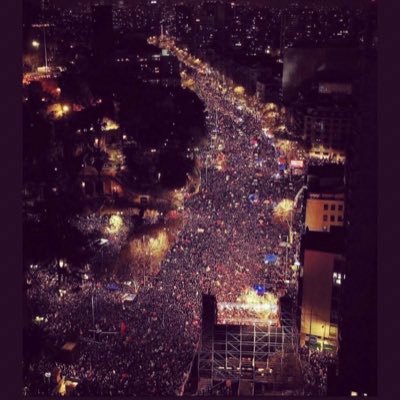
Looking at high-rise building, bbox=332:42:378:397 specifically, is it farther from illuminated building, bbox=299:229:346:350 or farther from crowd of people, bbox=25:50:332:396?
crowd of people, bbox=25:50:332:396

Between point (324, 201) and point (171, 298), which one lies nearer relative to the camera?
point (171, 298)

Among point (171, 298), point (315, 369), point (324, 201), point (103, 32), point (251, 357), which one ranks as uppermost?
point (103, 32)

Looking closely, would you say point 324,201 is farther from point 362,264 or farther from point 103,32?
point 103,32

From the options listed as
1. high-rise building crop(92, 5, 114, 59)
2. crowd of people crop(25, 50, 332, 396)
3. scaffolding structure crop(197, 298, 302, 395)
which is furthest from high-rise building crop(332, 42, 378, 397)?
high-rise building crop(92, 5, 114, 59)

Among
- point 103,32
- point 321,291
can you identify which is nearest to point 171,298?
point 321,291

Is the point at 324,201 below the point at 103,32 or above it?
below

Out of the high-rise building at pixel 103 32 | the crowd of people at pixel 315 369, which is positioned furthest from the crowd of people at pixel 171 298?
the high-rise building at pixel 103 32

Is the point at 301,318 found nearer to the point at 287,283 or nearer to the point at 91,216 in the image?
the point at 287,283
